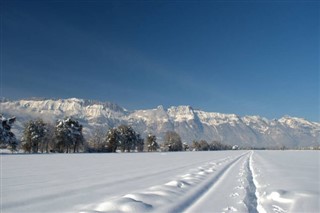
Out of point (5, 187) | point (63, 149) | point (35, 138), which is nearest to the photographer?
point (5, 187)

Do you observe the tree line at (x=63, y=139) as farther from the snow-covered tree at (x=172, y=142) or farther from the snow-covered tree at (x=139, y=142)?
the snow-covered tree at (x=172, y=142)

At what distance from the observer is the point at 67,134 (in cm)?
8462

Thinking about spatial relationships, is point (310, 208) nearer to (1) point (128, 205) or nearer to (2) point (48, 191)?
(1) point (128, 205)

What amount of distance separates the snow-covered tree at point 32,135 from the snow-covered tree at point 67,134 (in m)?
3.91

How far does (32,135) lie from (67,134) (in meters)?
8.46

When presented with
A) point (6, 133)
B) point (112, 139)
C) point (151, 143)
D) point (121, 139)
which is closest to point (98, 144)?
point (112, 139)

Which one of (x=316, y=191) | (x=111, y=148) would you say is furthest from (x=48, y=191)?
(x=111, y=148)

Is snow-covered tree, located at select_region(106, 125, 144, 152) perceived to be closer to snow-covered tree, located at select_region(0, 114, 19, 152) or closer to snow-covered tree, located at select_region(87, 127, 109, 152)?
snow-covered tree, located at select_region(87, 127, 109, 152)

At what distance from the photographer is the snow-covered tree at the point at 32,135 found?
8088cm

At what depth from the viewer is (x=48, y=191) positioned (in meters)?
10.4

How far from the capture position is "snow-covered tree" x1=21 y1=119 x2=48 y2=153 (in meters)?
80.9

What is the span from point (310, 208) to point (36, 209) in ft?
22.7

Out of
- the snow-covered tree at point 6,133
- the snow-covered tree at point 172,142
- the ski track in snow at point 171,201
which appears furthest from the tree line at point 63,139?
the ski track in snow at point 171,201

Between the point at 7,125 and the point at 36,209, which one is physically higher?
the point at 7,125
